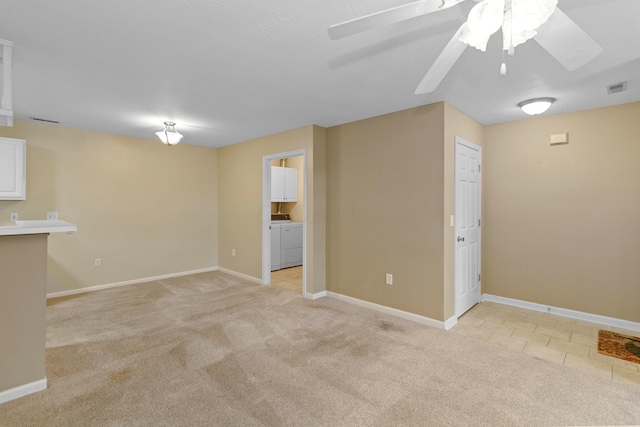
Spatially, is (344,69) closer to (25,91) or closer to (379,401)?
(379,401)

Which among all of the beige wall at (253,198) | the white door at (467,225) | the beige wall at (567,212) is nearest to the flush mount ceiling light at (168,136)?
the beige wall at (253,198)

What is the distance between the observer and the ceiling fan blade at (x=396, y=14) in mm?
1124

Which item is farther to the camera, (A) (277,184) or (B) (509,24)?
(A) (277,184)

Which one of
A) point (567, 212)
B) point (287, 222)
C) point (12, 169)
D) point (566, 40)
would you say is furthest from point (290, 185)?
point (566, 40)

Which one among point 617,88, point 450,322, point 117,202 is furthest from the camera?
point 117,202

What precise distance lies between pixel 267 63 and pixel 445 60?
136 centimetres

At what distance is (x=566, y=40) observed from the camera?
1.29 m

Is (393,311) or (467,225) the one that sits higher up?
(467,225)

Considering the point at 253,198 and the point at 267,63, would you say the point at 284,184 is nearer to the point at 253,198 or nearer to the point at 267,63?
the point at 253,198

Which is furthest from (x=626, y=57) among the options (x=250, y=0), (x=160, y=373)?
(x=160, y=373)

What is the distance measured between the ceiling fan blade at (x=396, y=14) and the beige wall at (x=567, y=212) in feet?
10.6

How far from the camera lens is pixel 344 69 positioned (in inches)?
94.1

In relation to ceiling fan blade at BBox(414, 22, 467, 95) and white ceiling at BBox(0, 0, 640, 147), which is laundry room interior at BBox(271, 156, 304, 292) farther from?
ceiling fan blade at BBox(414, 22, 467, 95)

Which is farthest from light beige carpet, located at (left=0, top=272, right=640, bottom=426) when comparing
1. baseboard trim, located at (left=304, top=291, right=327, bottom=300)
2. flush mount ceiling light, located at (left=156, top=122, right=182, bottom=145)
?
flush mount ceiling light, located at (left=156, top=122, right=182, bottom=145)
